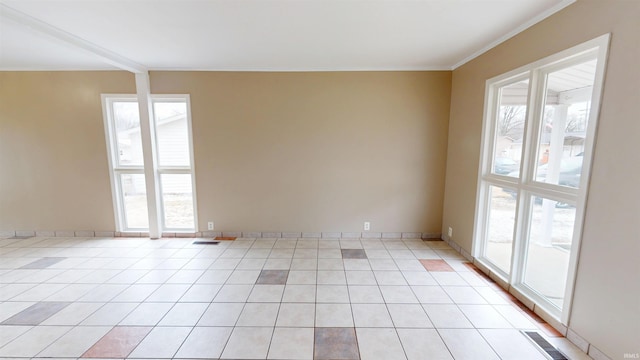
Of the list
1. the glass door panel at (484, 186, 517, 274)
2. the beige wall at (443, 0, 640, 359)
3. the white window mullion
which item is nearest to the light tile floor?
the glass door panel at (484, 186, 517, 274)

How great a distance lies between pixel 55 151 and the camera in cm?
385

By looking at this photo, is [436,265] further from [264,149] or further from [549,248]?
[264,149]

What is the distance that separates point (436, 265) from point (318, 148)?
87.8 inches

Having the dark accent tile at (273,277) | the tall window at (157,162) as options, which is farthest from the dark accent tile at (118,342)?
the tall window at (157,162)

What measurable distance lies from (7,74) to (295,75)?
4181mm

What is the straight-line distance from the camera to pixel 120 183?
3998mm

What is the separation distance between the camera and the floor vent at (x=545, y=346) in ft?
5.82

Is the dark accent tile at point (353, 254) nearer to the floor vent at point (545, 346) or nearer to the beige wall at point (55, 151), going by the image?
the floor vent at point (545, 346)

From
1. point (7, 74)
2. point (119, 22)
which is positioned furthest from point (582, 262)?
point (7, 74)

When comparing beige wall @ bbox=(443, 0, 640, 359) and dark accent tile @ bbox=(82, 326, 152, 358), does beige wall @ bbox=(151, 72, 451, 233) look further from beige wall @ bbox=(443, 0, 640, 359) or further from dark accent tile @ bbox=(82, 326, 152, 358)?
dark accent tile @ bbox=(82, 326, 152, 358)

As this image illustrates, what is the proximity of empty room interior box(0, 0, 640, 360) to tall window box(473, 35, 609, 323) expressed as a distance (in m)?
0.02

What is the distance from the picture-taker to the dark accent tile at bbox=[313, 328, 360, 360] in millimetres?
1779

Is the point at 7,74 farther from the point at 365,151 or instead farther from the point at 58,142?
the point at 365,151

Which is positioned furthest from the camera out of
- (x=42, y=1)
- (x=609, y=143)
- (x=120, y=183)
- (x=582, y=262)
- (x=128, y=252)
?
(x=120, y=183)
